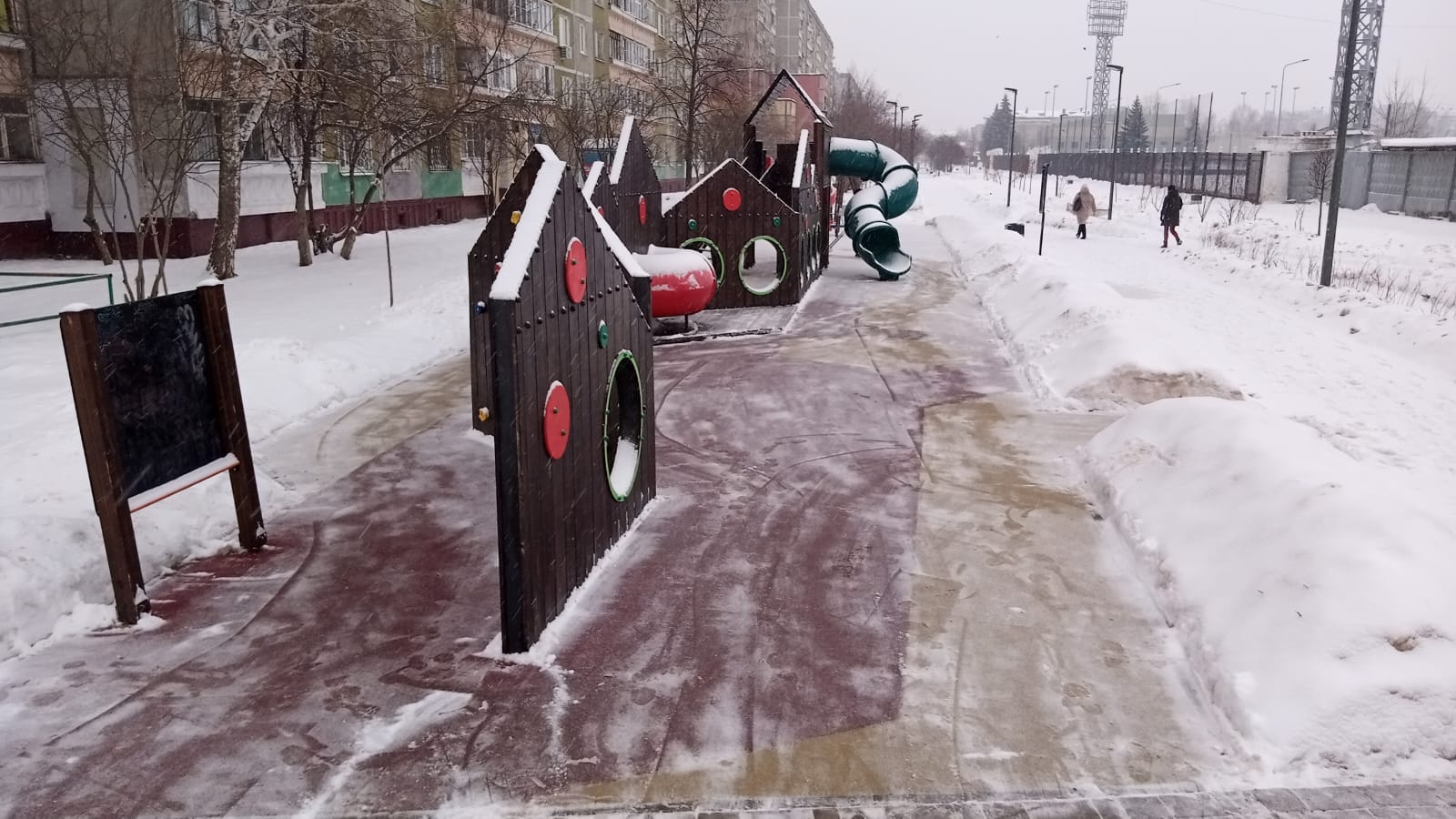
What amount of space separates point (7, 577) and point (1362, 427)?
11.3 m

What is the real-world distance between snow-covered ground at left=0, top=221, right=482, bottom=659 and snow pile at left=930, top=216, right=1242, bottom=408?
793cm

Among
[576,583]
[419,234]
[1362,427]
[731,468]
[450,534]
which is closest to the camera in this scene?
[576,583]

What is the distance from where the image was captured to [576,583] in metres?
6.21

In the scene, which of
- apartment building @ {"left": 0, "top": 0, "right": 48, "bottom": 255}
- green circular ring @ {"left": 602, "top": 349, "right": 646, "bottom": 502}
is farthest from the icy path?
apartment building @ {"left": 0, "top": 0, "right": 48, "bottom": 255}

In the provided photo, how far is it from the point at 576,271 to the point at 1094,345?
26.5ft

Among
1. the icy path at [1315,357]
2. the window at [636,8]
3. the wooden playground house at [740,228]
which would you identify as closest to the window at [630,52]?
the window at [636,8]

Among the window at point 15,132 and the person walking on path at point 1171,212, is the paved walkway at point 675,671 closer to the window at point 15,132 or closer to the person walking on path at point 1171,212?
the window at point 15,132

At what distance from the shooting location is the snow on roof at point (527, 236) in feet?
Answer: 16.2

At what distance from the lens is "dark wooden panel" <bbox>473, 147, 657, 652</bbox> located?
5070 mm

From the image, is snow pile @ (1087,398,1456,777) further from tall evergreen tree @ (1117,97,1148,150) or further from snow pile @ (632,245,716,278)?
tall evergreen tree @ (1117,97,1148,150)

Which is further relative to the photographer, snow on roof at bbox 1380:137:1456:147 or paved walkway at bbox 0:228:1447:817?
snow on roof at bbox 1380:137:1456:147

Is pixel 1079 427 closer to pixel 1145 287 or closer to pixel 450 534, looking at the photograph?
pixel 450 534

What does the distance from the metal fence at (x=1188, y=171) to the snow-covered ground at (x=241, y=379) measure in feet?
111

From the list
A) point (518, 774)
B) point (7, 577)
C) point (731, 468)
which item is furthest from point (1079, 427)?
point (7, 577)
